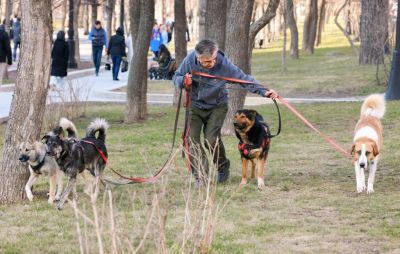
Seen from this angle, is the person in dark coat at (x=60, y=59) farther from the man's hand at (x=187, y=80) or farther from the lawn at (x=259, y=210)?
the man's hand at (x=187, y=80)

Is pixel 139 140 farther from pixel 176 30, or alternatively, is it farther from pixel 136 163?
pixel 176 30

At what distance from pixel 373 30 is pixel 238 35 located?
43.7 ft

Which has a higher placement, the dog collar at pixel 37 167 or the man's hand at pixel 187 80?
the man's hand at pixel 187 80

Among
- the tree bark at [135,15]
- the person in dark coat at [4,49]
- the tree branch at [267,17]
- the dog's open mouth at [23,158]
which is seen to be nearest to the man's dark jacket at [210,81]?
the dog's open mouth at [23,158]

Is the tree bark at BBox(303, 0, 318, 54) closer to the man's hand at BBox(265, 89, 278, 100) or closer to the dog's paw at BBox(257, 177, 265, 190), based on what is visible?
the dog's paw at BBox(257, 177, 265, 190)

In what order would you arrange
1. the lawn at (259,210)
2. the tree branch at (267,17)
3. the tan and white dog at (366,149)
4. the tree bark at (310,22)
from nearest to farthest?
the lawn at (259,210) → the tan and white dog at (366,149) → the tree branch at (267,17) → the tree bark at (310,22)

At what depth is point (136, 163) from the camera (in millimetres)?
12148

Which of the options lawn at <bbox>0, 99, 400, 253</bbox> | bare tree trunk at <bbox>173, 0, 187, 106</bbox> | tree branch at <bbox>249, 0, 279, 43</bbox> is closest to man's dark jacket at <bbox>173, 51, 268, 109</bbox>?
lawn at <bbox>0, 99, 400, 253</bbox>

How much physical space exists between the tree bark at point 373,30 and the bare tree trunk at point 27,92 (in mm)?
15753

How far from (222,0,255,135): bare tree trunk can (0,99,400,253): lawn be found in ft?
2.51

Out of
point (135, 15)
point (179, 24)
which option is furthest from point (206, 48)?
point (179, 24)

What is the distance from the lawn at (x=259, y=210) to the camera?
7.12 metres

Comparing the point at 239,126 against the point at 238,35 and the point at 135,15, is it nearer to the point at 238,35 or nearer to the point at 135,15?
the point at 238,35

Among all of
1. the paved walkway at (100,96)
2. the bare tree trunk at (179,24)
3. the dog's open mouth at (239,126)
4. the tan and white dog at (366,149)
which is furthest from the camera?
the bare tree trunk at (179,24)
